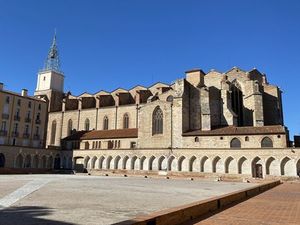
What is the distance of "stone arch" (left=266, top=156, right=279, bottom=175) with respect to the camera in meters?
39.7

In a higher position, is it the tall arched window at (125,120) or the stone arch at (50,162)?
the tall arched window at (125,120)

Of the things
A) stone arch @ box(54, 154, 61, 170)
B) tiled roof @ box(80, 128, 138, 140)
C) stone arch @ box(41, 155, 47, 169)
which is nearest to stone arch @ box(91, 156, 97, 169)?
tiled roof @ box(80, 128, 138, 140)

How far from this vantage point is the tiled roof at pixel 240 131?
135 feet

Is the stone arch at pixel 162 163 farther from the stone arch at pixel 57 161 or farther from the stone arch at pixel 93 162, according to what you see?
the stone arch at pixel 57 161

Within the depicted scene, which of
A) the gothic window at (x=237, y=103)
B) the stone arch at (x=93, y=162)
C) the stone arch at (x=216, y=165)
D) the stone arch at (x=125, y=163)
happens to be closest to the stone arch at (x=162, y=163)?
the stone arch at (x=125, y=163)

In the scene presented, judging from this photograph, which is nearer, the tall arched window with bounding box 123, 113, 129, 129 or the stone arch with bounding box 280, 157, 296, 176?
the stone arch with bounding box 280, 157, 296, 176

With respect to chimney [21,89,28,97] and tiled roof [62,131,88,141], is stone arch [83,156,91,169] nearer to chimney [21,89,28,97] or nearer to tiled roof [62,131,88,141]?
tiled roof [62,131,88,141]

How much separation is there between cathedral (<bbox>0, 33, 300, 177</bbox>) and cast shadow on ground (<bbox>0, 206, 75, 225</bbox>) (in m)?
35.6

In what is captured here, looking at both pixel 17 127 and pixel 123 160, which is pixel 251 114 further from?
pixel 17 127

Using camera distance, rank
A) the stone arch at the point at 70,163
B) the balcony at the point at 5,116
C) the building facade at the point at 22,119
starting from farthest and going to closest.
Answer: the stone arch at the point at 70,163
the building facade at the point at 22,119
the balcony at the point at 5,116

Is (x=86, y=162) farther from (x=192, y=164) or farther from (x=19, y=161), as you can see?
(x=192, y=164)

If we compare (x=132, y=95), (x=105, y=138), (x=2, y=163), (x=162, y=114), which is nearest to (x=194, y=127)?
(x=162, y=114)

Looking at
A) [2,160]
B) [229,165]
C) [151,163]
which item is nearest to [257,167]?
[229,165]

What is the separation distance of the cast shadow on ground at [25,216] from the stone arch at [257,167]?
118ft
